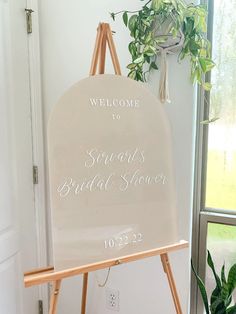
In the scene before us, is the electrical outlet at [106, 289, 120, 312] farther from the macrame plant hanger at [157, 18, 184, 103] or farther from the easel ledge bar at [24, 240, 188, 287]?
the macrame plant hanger at [157, 18, 184, 103]

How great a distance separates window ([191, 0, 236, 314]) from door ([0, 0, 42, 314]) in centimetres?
89

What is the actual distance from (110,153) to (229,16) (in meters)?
0.89

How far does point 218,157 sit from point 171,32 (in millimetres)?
639

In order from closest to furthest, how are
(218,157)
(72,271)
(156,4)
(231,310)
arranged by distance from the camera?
1. (72,271)
2. (156,4)
3. (231,310)
4. (218,157)

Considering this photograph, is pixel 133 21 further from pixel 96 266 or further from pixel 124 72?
pixel 96 266

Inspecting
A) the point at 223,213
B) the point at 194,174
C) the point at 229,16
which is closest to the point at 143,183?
the point at 194,174

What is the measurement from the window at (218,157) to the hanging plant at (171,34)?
0.58ft

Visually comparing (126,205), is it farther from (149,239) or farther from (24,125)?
(24,125)

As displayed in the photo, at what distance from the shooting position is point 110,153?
1.17 metres

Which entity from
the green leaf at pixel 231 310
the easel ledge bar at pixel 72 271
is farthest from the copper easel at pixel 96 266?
the green leaf at pixel 231 310

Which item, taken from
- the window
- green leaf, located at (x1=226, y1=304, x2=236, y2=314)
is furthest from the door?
green leaf, located at (x1=226, y1=304, x2=236, y2=314)

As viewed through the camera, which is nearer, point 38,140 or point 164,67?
point 164,67

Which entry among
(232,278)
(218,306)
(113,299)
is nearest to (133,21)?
(232,278)

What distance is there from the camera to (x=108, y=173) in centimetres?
117
